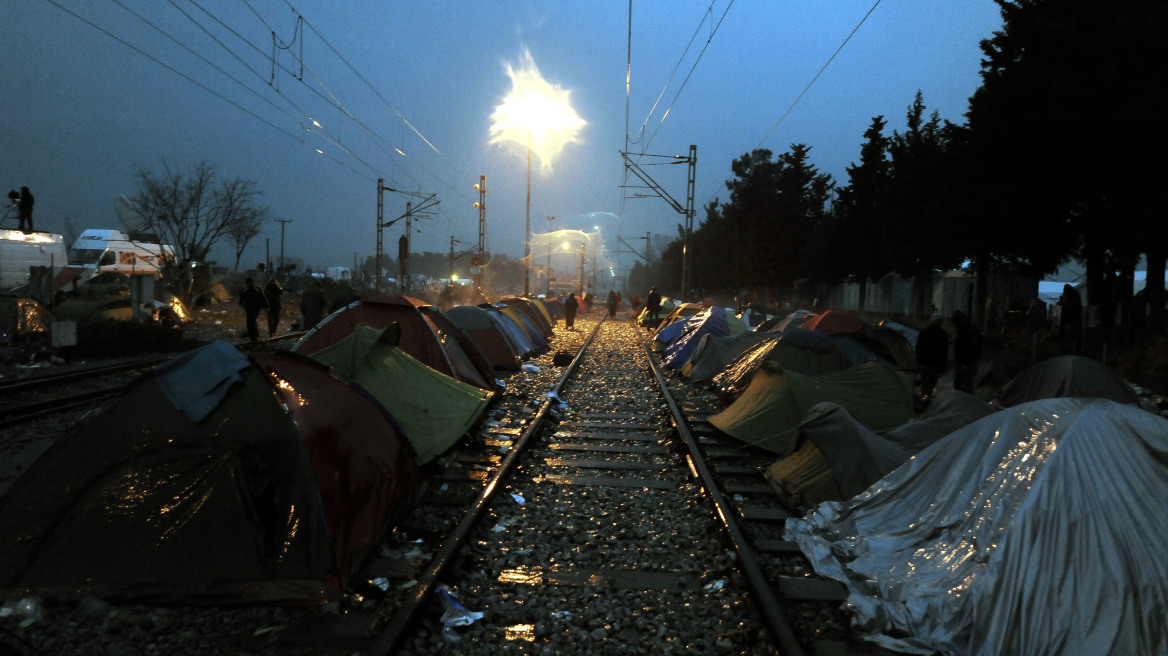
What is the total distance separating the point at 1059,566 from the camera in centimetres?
386

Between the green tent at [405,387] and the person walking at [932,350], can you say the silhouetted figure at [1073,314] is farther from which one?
the green tent at [405,387]

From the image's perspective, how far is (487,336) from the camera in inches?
671

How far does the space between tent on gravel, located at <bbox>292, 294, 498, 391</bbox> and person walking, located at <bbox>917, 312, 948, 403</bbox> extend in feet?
23.5

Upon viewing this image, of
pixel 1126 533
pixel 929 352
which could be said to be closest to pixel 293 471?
pixel 1126 533

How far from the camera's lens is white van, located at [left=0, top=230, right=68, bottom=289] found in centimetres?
2588

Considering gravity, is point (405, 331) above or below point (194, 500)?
above

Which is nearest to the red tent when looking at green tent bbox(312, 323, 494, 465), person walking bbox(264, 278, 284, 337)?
green tent bbox(312, 323, 494, 465)

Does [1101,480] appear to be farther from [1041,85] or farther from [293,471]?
[1041,85]

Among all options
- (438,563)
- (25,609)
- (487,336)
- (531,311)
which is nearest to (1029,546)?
(438,563)

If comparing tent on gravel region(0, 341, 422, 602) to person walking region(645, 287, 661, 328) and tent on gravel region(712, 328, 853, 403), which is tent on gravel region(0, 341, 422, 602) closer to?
tent on gravel region(712, 328, 853, 403)

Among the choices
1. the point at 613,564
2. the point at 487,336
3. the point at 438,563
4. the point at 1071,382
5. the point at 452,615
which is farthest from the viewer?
the point at 487,336

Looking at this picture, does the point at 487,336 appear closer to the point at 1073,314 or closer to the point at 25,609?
the point at 25,609

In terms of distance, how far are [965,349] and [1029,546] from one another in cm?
784

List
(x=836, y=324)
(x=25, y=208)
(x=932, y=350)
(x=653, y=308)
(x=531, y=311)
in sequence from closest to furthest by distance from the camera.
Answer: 1. (x=932, y=350)
2. (x=836, y=324)
3. (x=531, y=311)
4. (x=25, y=208)
5. (x=653, y=308)
